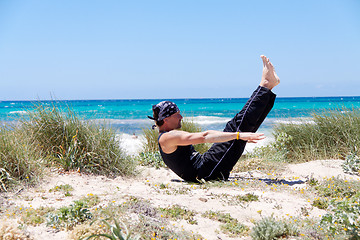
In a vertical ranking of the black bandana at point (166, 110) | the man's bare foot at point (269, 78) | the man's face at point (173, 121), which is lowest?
the man's face at point (173, 121)

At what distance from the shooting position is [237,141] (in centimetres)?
429

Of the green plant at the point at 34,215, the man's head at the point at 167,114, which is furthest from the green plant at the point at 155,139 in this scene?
the green plant at the point at 34,215

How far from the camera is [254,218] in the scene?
3178mm

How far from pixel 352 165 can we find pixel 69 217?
439cm

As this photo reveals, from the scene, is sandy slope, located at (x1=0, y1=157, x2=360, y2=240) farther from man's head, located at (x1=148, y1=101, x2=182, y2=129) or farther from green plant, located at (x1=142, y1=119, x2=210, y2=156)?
green plant, located at (x1=142, y1=119, x2=210, y2=156)

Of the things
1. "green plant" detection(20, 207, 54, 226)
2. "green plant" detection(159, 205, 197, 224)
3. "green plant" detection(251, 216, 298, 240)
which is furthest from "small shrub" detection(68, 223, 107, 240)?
"green plant" detection(251, 216, 298, 240)

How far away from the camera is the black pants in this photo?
13.8ft

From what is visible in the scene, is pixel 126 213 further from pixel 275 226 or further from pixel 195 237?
pixel 275 226

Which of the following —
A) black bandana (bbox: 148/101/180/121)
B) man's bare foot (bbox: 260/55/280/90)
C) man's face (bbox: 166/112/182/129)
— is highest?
man's bare foot (bbox: 260/55/280/90)

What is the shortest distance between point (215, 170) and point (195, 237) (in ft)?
6.05

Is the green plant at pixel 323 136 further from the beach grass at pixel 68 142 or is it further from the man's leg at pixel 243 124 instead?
the beach grass at pixel 68 142

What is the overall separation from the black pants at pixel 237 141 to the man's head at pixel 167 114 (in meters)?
0.68

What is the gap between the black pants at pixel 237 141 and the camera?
421 centimetres

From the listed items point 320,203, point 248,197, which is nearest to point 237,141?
point 248,197
